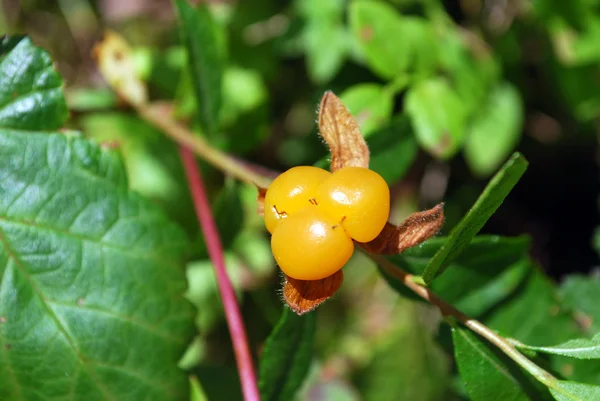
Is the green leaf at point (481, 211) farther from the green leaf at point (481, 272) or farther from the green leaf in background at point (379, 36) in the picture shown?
the green leaf in background at point (379, 36)

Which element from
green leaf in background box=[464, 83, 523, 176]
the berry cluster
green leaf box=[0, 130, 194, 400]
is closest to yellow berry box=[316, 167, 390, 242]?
the berry cluster

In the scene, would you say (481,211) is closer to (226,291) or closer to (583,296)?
(226,291)

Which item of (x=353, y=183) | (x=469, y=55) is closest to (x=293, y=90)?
(x=469, y=55)

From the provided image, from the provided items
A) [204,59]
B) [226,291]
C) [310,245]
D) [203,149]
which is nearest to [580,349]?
[310,245]

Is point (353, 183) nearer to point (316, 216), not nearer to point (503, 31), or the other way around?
point (316, 216)

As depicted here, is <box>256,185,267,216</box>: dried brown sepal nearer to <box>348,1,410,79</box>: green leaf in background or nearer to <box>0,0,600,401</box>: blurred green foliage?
<box>0,0,600,401</box>: blurred green foliage
